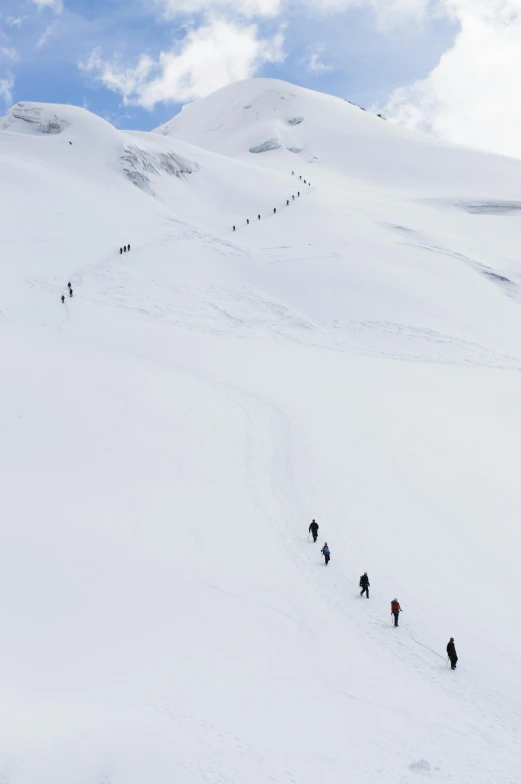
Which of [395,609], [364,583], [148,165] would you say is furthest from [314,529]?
[148,165]

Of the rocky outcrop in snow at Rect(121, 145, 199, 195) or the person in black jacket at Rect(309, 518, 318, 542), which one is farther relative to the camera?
the rocky outcrop in snow at Rect(121, 145, 199, 195)

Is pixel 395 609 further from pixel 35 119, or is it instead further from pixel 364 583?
pixel 35 119

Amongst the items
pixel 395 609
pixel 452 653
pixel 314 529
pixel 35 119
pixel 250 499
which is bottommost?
pixel 452 653

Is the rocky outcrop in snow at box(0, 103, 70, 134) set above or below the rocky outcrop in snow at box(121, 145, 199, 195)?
above

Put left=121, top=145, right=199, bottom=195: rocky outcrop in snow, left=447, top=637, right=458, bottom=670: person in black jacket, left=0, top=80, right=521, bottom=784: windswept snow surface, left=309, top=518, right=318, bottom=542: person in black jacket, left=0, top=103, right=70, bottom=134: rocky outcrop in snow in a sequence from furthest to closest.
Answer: left=0, top=103, right=70, bottom=134: rocky outcrop in snow, left=121, top=145, right=199, bottom=195: rocky outcrop in snow, left=309, top=518, right=318, bottom=542: person in black jacket, left=447, top=637, right=458, bottom=670: person in black jacket, left=0, top=80, right=521, bottom=784: windswept snow surface

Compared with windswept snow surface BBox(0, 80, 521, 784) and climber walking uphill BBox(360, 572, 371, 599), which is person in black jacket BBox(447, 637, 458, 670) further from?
climber walking uphill BBox(360, 572, 371, 599)

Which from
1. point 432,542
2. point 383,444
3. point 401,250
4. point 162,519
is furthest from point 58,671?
point 401,250

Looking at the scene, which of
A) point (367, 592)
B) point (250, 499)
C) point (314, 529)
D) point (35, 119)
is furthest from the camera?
point (35, 119)

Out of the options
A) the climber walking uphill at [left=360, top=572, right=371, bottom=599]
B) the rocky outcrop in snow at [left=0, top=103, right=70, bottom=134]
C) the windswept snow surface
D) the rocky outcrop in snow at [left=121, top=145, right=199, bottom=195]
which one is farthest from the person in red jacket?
the rocky outcrop in snow at [left=0, top=103, right=70, bottom=134]
